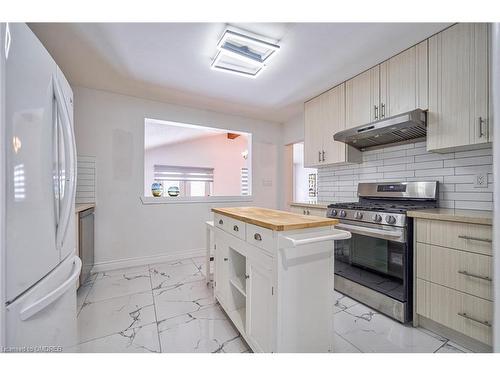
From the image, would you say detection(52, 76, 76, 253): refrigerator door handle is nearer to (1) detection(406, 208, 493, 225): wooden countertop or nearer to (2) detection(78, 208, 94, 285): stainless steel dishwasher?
(2) detection(78, 208, 94, 285): stainless steel dishwasher

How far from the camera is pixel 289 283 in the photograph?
111cm

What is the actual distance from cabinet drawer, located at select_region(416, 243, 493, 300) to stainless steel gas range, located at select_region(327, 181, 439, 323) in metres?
0.09

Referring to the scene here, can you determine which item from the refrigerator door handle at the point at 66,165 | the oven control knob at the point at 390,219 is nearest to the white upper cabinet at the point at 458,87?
the oven control knob at the point at 390,219

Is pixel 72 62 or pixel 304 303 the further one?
pixel 72 62

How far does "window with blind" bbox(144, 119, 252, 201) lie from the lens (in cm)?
591

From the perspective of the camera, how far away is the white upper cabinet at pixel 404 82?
1.79 m

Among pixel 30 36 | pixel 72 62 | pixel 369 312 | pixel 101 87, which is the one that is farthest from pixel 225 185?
pixel 30 36

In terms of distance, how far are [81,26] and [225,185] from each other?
5.16 metres

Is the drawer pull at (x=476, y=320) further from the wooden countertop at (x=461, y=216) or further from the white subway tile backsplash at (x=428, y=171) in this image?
the white subway tile backsplash at (x=428, y=171)

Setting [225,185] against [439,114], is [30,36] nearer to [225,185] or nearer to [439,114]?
[439,114]

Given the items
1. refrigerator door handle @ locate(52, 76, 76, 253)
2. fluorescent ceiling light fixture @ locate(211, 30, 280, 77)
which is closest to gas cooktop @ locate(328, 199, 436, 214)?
fluorescent ceiling light fixture @ locate(211, 30, 280, 77)

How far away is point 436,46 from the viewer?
1.69 meters

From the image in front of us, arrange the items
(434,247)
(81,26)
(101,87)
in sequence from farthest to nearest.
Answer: (101,87), (81,26), (434,247)
